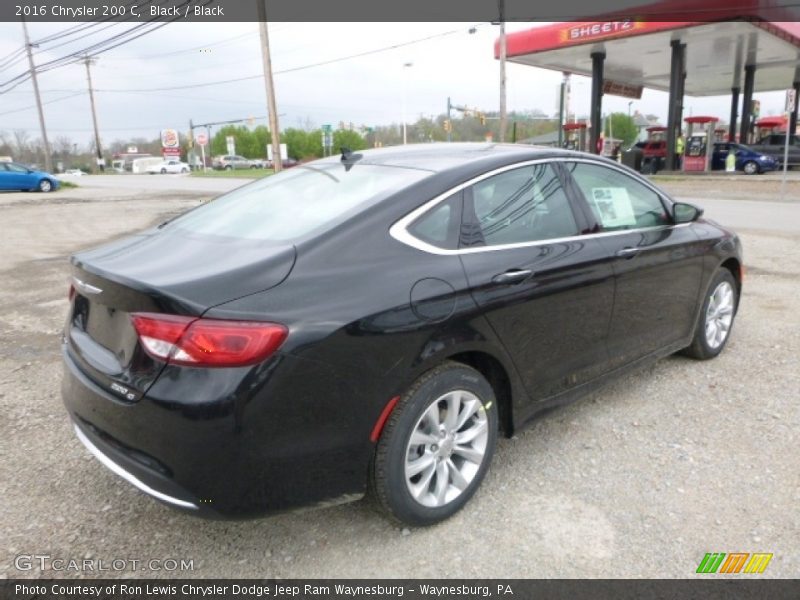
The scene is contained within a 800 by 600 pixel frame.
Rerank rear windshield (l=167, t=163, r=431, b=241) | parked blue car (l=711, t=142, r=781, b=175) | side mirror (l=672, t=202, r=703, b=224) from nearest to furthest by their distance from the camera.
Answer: rear windshield (l=167, t=163, r=431, b=241), side mirror (l=672, t=202, r=703, b=224), parked blue car (l=711, t=142, r=781, b=175)

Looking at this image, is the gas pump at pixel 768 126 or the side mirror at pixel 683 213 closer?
the side mirror at pixel 683 213

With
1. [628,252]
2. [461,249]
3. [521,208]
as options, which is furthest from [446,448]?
[628,252]

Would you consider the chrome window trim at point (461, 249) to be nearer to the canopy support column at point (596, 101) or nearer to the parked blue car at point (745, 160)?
the canopy support column at point (596, 101)

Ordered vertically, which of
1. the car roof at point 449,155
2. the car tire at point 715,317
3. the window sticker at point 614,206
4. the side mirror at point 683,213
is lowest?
the car tire at point 715,317

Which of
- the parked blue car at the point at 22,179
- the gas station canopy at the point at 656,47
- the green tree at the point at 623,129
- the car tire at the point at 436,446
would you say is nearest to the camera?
the car tire at the point at 436,446

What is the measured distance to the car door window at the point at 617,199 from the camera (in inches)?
136

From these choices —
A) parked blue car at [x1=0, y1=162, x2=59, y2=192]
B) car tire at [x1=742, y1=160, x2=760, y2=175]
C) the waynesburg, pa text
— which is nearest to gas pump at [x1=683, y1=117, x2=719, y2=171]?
car tire at [x1=742, y1=160, x2=760, y2=175]

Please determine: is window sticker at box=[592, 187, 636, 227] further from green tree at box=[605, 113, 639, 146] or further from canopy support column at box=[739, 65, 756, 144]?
green tree at box=[605, 113, 639, 146]

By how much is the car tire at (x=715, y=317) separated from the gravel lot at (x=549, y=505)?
0.15 m

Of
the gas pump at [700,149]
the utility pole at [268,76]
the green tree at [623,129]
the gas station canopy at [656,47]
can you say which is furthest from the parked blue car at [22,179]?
the green tree at [623,129]

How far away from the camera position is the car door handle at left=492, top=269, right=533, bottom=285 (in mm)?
2748

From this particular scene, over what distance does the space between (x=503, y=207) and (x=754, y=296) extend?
472cm

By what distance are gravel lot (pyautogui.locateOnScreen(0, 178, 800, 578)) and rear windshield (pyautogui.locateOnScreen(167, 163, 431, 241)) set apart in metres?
1.31

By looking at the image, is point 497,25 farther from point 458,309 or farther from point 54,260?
point 458,309
